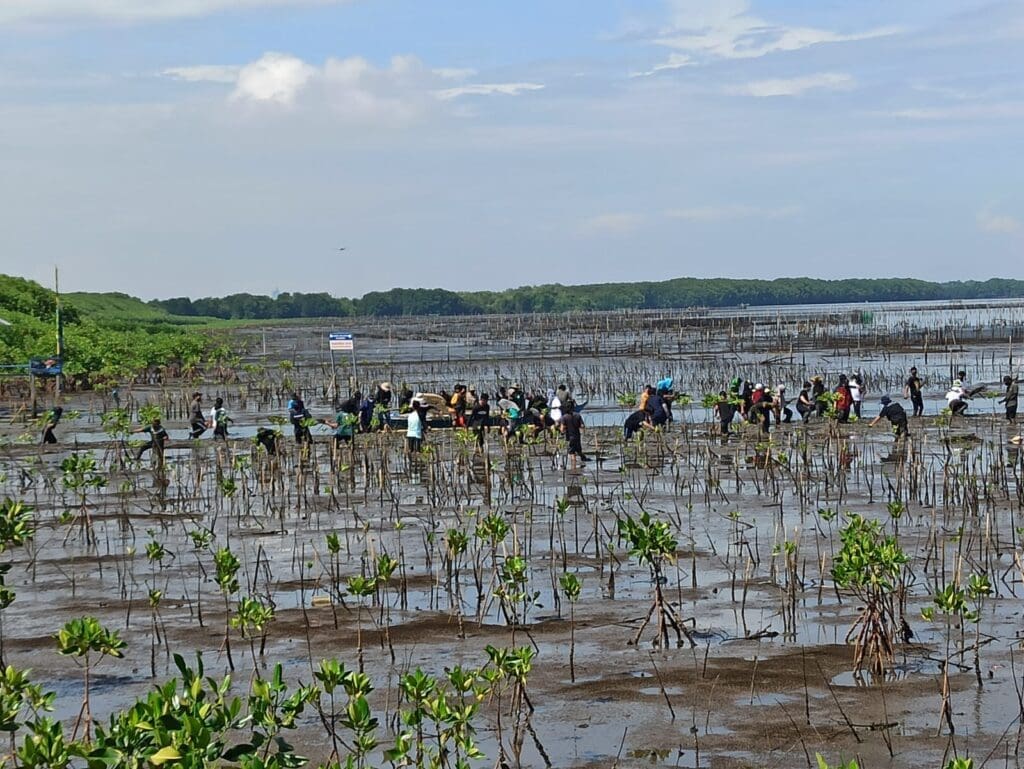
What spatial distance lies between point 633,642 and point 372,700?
2402 mm

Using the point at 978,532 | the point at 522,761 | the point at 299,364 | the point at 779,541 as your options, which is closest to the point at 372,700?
the point at 522,761

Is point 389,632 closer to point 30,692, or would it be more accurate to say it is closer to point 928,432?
point 30,692

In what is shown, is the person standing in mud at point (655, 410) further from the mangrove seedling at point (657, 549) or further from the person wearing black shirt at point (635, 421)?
the mangrove seedling at point (657, 549)

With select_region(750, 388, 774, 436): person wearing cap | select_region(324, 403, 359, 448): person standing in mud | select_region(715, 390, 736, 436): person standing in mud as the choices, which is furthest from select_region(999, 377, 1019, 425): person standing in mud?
select_region(324, 403, 359, 448): person standing in mud

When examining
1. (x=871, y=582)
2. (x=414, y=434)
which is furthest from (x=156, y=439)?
(x=871, y=582)

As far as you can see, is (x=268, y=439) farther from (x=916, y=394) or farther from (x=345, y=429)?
(x=916, y=394)

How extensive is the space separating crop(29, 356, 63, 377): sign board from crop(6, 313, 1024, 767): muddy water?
14.4 meters

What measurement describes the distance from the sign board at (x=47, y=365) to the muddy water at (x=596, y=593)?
14.4 m

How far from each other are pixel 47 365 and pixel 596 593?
30.1 metres

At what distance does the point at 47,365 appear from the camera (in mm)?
39750

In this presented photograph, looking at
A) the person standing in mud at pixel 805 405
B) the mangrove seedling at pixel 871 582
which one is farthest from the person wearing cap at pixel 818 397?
the mangrove seedling at pixel 871 582

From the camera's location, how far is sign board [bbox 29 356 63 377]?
3828cm

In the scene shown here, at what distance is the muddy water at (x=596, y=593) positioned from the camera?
30.6 ft

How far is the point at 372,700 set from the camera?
10.0m
